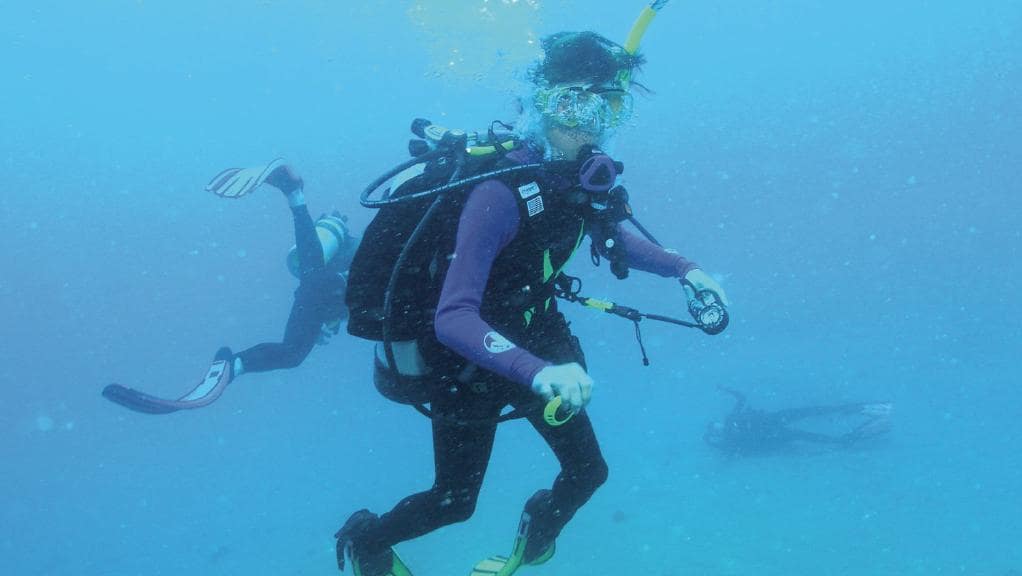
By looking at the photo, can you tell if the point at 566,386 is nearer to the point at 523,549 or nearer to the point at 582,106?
the point at 582,106

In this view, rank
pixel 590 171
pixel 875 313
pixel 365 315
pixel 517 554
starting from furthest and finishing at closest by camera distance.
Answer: pixel 875 313 < pixel 517 554 < pixel 365 315 < pixel 590 171

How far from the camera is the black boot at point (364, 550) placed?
139 inches

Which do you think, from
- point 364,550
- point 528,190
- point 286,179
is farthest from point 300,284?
point 528,190

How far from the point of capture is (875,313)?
30344 millimetres

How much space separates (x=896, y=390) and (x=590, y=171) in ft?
67.1

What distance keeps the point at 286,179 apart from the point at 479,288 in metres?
7.20

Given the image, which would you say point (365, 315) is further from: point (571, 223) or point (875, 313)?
point (875, 313)

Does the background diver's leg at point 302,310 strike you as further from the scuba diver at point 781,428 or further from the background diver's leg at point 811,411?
the background diver's leg at point 811,411

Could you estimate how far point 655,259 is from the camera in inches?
144

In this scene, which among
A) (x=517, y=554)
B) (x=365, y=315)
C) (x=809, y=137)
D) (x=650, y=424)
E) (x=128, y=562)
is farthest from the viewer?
(x=809, y=137)

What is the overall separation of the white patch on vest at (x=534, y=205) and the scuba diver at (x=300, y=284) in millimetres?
6102

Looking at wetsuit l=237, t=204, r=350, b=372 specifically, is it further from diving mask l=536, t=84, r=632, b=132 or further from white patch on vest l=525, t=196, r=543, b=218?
white patch on vest l=525, t=196, r=543, b=218

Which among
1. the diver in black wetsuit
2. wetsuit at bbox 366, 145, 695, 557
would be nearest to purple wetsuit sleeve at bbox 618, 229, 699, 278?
wetsuit at bbox 366, 145, 695, 557

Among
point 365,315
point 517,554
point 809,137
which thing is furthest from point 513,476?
point 809,137
